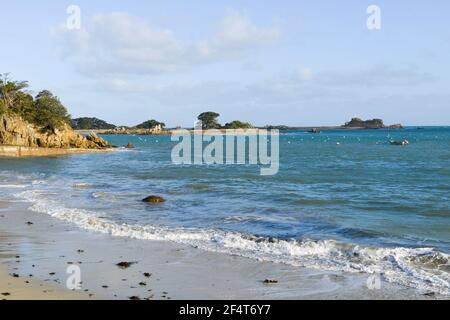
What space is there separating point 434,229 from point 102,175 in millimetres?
28608

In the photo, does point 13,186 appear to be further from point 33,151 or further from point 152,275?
point 33,151

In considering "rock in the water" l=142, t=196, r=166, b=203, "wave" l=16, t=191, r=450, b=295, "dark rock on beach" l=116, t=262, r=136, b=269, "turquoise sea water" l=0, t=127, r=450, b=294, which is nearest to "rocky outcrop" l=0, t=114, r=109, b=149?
"turquoise sea water" l=0, t=127, r=450, b=294

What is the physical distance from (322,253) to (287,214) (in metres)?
7.00

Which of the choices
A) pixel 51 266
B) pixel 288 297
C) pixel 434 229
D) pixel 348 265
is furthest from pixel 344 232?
pixel 51 266

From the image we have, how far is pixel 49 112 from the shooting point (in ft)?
245

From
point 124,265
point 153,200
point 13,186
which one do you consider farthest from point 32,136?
point 124,265

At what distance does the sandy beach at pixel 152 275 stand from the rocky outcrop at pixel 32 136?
57.8 m

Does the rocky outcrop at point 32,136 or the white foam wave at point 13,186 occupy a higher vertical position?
the rocky outcrop at point 32,136

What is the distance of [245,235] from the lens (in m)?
16.4

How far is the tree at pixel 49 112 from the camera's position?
7338cm

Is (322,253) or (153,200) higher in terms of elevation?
(153,200)

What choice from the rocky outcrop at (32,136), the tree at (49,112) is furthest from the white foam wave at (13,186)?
the tree at (49,112)

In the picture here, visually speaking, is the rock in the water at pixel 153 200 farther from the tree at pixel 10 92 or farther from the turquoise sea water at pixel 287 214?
the tree at pixel 10 92

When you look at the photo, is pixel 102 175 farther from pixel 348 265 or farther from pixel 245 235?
pixel 348 265
